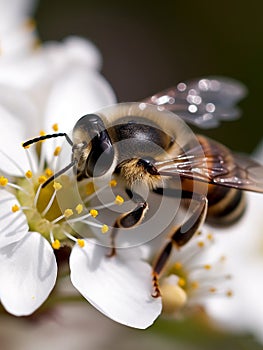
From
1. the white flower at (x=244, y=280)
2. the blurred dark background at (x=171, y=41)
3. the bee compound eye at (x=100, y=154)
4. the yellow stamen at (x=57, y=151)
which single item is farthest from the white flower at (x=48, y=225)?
the blurred dark background at (x=171, y=41)

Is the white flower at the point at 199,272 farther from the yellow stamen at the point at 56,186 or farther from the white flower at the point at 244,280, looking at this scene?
the yellow stamen at the point at 56,186

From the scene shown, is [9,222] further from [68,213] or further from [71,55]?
[71,55]

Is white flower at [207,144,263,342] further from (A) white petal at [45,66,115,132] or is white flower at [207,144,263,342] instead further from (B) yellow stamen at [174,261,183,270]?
(A) white petal at [45,66,115,132]

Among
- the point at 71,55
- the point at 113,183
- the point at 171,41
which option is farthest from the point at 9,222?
the point at 171,41

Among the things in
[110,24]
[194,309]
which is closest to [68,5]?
[110,24]

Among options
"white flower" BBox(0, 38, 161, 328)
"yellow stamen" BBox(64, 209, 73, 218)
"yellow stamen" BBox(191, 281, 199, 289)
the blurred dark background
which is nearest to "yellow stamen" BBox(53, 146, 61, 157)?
"white flower" BBox(0, 38, 161, 328)

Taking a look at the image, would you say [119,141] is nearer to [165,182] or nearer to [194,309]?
[165,182]
